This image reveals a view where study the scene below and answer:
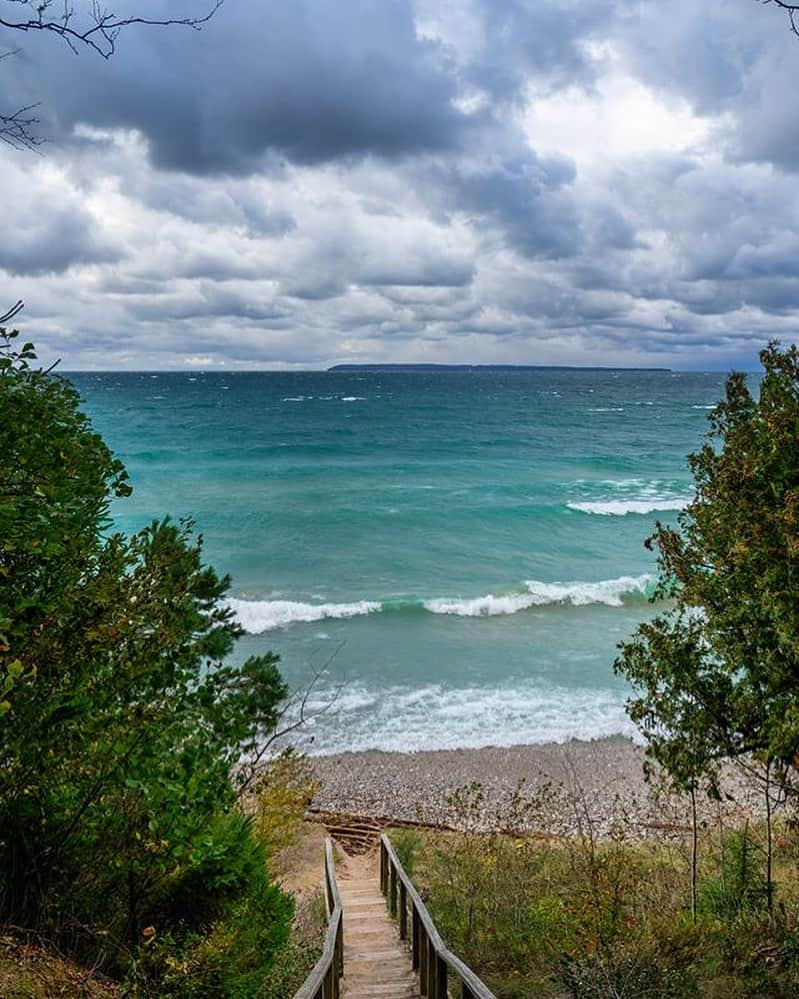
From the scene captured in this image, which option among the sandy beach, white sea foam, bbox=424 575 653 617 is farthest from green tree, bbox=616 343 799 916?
white sea foam, bbox=424 575 653 617

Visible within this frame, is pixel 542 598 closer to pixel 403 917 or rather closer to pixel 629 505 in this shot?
pixel 629 505

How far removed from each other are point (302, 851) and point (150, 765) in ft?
36.8

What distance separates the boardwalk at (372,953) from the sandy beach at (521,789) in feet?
12.8

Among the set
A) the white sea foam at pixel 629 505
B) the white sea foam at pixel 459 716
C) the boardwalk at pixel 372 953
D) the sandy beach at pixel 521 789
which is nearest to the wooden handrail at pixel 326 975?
the boardwalk at pixel 372 953

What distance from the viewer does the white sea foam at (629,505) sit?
42562mm

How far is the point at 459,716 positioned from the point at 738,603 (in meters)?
13.0

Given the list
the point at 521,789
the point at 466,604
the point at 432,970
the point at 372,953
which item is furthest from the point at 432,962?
the point at 466,604

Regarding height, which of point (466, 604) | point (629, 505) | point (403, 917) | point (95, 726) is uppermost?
point (629, 505)

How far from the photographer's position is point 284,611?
86.8 ft

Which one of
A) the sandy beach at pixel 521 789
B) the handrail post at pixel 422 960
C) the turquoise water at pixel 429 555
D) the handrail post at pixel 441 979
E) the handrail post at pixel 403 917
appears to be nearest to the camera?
the handrail post at pixel 441 979

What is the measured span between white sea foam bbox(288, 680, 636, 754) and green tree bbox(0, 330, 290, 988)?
11744 millimetres

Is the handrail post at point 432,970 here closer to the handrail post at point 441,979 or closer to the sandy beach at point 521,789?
the handrail post at point 441,979

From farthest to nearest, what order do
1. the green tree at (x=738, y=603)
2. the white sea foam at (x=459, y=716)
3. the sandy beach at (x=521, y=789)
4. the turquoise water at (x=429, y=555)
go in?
the turquoise water at (x=429, y=555), the white sea foam at (x=459, y=716), the sandy beach at (x=521, y=789), the green tree at (x=738, y=603)

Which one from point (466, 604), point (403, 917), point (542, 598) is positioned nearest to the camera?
point (403, 917)
